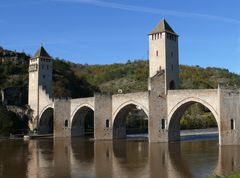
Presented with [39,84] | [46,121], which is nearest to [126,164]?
[39,84]

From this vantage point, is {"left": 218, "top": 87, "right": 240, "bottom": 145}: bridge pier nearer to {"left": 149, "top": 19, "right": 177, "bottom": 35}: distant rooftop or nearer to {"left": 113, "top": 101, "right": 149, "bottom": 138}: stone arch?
{"left": 149, "top": 19, "right": 177, "bottom": 35}: distant rooftop

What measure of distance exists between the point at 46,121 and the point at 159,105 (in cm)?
2137

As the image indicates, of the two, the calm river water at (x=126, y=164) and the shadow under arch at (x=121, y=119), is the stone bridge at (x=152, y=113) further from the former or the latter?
the calm river water at (x=126, y=164)

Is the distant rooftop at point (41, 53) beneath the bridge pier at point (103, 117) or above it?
above

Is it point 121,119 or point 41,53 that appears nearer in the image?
point 121,119

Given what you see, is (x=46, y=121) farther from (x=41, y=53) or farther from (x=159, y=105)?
(x=159, y=105)

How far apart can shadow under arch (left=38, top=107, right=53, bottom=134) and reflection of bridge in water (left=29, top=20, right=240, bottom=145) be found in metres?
4.05

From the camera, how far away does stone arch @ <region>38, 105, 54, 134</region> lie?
49.1 metres

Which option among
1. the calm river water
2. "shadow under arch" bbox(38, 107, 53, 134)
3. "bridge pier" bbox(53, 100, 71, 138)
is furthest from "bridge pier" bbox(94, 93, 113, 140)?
"shadow under arch" bbox(38, 107, 53, 134)

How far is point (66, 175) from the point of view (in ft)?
57.8

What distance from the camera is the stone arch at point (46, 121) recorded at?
49094 millimetres

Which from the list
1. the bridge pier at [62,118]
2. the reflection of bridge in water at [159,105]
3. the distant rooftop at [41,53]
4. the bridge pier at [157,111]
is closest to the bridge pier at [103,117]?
the reflection of bridge in water at [159,105]

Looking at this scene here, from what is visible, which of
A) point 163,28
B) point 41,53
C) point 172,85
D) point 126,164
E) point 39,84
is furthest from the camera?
point 41,53

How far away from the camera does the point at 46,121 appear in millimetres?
50812
